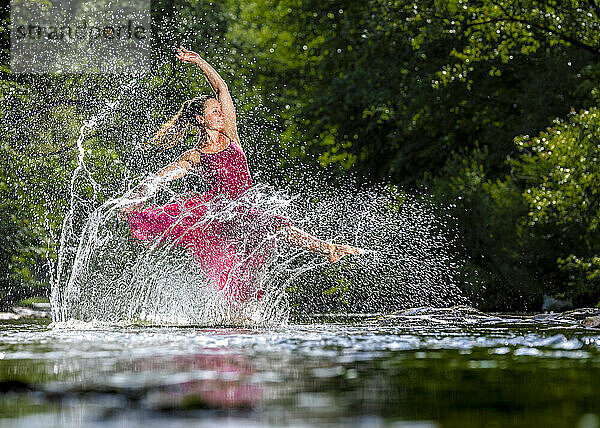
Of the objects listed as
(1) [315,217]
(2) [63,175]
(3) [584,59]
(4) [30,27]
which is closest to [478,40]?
(3) [584,59]

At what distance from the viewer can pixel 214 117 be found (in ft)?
43.8

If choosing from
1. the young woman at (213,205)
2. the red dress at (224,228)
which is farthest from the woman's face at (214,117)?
the red dress at (224,228)

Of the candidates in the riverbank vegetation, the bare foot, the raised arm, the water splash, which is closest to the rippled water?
the bare foot

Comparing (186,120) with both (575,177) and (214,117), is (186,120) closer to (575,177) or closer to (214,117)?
(214,117)

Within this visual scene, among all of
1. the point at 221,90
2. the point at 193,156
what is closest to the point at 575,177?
the point at 221,90

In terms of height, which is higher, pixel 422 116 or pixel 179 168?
pixel 422 116

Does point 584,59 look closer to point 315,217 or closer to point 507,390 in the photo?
point 315,217

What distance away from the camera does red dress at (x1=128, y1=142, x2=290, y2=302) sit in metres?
13.3

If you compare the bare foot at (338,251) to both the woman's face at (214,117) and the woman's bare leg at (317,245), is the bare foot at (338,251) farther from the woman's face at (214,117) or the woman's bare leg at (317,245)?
the woman's face at (214,117)

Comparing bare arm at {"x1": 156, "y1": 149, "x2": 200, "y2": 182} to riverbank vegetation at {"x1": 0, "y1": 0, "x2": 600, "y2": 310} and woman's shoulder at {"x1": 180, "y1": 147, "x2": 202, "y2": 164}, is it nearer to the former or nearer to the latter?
woman's shoulder at {"x1": 180, "y1": 147, "x2": 202, "y2": 164}

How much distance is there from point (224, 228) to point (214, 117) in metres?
1.30

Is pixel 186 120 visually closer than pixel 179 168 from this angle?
No

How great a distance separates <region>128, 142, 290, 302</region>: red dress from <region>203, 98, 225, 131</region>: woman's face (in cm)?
26

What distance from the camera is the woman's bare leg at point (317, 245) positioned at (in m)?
12.5
